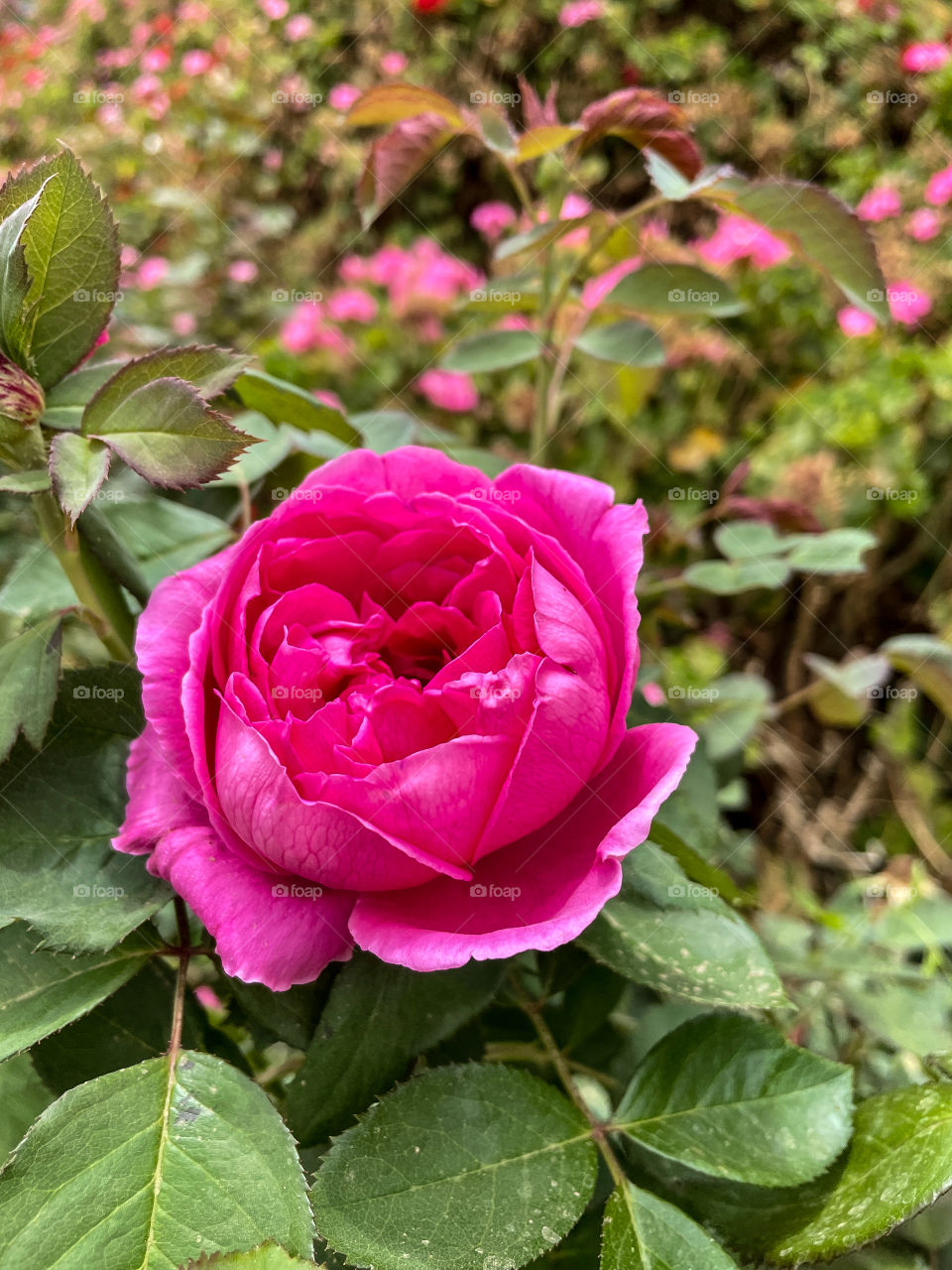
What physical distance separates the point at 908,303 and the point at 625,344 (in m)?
1.13

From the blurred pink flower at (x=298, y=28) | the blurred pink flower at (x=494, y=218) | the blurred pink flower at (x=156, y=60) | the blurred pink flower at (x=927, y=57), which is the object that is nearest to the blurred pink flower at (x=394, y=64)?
the blurred pink flower at (x=298, y=28)

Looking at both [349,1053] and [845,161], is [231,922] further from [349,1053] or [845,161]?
[845,161]

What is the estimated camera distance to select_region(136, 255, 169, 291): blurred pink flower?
1825mm

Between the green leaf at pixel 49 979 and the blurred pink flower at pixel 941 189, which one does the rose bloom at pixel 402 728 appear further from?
the blurred pink flower at pixel 941 189

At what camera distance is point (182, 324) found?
1.88 metres

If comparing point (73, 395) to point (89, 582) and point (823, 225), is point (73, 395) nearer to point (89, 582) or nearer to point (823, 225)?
point (89, 582)

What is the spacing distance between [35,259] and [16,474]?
84 mm

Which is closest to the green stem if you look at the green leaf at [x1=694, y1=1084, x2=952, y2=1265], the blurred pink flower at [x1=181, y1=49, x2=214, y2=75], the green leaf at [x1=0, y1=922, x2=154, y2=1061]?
the green leaf at [x1=0, y1=922, x2=154, y2=1061]

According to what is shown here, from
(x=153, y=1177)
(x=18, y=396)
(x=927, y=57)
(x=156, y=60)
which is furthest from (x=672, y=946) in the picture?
(x=156, y=60)

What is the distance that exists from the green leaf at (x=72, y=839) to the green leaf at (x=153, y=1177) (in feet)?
0.18

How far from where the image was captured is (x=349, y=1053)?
1.12ft

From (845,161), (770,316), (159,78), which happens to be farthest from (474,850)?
(159,78)

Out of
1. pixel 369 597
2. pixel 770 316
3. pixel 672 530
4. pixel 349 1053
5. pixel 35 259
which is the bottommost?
pixel 770 316

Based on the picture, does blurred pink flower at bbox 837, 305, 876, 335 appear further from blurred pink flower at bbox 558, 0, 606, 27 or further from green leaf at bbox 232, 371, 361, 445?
green leaf at bbox 232, 371, 361, 445
